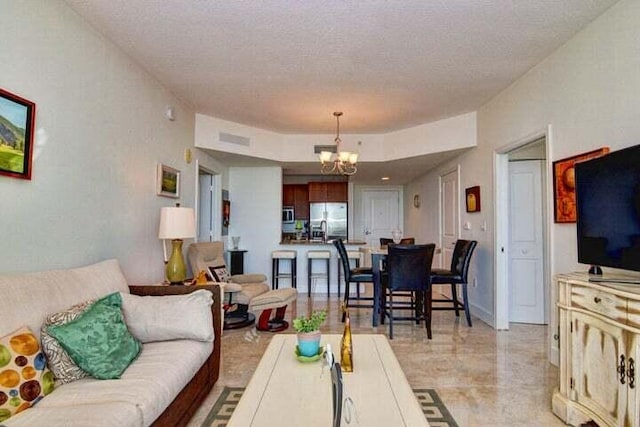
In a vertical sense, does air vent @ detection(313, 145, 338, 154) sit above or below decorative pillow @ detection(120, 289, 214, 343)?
above

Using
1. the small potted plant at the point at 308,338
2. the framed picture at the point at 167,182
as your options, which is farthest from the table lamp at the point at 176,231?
the small potted plant at the point at 308,338

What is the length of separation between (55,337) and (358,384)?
140 centimetres

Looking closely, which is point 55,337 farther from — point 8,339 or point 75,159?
point 75,159

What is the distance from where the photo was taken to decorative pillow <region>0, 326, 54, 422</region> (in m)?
1.50

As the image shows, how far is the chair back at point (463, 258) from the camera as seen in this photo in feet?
14.6

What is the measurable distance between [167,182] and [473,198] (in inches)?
147

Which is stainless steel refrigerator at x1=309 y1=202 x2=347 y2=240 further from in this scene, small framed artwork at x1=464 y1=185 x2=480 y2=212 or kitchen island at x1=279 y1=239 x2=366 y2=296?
→ small framed artwork at x1=464 y1=185 x2=480 y2=212

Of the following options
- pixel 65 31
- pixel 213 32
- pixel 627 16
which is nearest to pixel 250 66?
pixel 213 32

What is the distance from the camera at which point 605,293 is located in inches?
79.4

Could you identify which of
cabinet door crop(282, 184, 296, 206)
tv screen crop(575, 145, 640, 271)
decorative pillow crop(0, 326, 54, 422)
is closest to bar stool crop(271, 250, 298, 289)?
cabinet door crop(282, 184, 296, 206)

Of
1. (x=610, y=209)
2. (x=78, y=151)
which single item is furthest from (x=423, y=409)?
(x=78, y=151)

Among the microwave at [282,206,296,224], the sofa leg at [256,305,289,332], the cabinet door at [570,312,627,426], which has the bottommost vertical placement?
the sofa leg at [256,305,289,332]

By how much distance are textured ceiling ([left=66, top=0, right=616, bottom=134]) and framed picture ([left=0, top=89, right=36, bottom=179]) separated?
888 mm

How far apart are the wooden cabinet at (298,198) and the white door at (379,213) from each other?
1603mm
